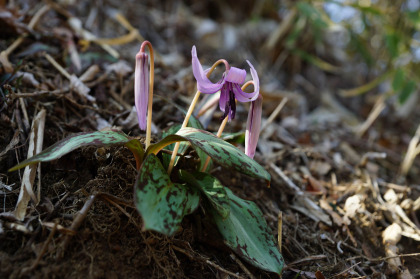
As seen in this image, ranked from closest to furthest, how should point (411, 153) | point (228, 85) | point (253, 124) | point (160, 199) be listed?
point (160, 199), point (228, 85), point (253, 124), point (411, 153)

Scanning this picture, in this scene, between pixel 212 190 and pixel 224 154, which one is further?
pixel 212 190

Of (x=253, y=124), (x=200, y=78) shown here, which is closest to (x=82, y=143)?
(x=200, y=78)

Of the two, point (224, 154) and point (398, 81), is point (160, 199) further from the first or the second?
point (398, 81)

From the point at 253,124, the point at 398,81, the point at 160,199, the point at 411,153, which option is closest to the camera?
the point at 160,199

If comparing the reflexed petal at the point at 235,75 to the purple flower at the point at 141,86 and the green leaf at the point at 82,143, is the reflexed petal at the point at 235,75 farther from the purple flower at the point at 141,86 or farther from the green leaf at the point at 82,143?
the green leaf at the point at 82,143

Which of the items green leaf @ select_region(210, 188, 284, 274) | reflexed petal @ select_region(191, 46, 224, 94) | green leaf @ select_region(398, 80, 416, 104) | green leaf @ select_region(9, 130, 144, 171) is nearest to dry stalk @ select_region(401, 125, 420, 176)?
green leaf @ select_region(398, 80, 416, 104)

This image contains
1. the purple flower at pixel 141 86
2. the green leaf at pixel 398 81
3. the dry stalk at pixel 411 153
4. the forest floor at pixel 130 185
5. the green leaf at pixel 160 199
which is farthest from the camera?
the green leaf at pixel 398 81

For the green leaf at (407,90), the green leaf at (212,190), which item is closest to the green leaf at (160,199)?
the green leaf at (212,190)
